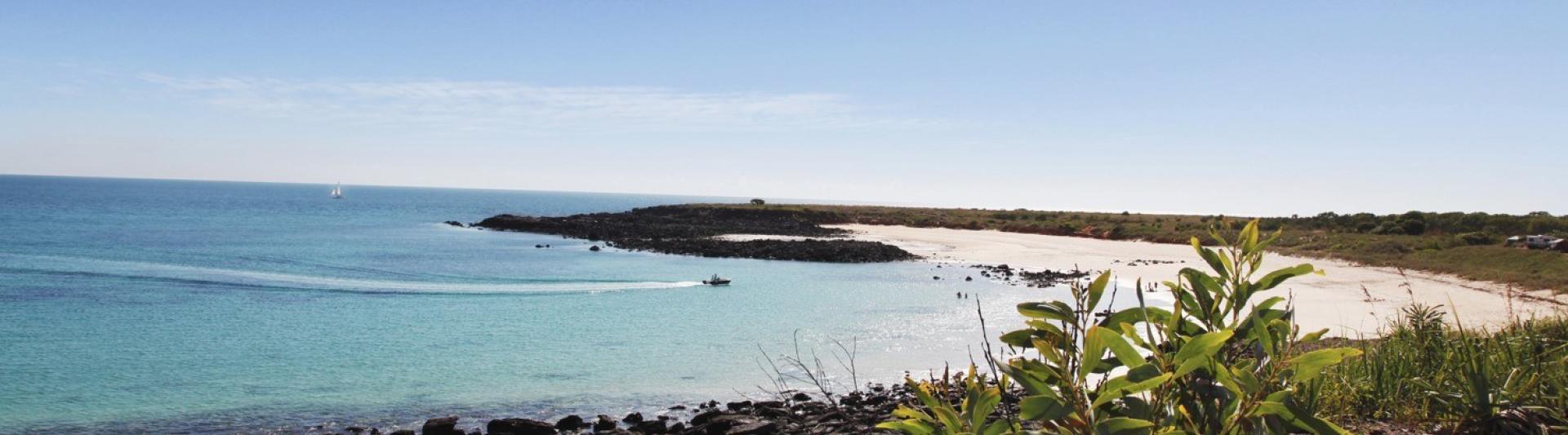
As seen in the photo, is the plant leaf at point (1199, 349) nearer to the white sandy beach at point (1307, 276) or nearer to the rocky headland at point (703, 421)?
the white sandy beach at point (1307, 276)

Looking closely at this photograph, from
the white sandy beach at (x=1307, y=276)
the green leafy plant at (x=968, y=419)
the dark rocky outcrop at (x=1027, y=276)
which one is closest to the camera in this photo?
the green leafy plant at (x=968, y=419)

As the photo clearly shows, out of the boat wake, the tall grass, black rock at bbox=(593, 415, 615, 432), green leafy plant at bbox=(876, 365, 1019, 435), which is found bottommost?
the boat wake

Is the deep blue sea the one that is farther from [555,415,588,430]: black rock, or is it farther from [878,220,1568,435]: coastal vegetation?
[878,220,1568,435]: coastal vegetation

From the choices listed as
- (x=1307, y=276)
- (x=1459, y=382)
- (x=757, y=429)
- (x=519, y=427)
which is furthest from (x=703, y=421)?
(x=1307, y=276)

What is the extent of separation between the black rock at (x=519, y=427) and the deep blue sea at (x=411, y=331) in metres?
0.82

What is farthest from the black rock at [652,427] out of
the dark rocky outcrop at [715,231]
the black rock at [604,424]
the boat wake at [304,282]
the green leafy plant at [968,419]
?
the dark rocky outcrop at [715,231]

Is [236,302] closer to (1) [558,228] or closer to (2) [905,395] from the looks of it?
(2) [905,395]

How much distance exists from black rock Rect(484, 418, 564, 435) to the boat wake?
16669 millimetres

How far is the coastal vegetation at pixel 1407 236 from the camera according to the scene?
25375 mm

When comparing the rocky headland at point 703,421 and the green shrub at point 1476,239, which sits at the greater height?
the green shrub at point 1476,239

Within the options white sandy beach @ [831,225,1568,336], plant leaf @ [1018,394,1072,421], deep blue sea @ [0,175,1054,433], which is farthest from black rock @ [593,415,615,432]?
plant leaf @ [1018,394,1072,421]

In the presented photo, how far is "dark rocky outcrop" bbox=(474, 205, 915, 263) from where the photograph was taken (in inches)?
1681

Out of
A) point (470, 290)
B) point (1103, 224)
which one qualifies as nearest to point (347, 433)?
point (470, 290)

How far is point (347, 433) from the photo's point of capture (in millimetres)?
11266
